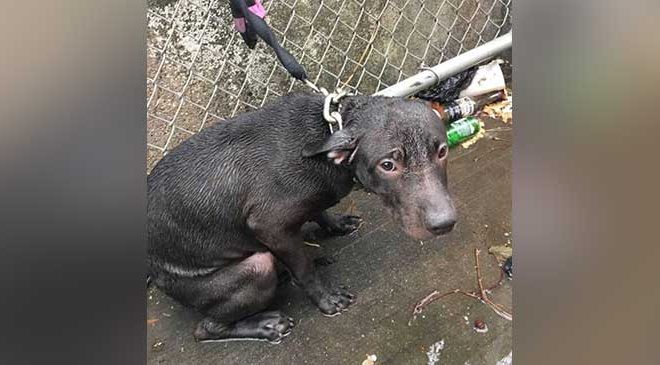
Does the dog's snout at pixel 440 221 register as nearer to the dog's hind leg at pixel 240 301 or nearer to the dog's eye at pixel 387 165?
the dog's eye at pixel 387 165

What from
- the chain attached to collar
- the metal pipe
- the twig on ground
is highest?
the chain attached to collar

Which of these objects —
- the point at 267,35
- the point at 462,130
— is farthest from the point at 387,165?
the point at 462,130

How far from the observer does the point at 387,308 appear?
200 cm

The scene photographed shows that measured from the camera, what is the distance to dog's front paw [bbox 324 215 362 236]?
88.5 inches

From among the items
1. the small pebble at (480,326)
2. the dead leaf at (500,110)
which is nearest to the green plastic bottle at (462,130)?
the dead leaf at (500,110)

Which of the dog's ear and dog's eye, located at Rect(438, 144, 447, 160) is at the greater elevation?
the dog's ear

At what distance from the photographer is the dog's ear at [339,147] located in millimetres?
1605

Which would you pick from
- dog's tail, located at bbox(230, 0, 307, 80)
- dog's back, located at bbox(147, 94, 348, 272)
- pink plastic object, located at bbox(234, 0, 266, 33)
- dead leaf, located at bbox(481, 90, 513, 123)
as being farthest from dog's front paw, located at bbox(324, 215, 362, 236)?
dead leaf, located at bbox(481, 90, 513, 123)

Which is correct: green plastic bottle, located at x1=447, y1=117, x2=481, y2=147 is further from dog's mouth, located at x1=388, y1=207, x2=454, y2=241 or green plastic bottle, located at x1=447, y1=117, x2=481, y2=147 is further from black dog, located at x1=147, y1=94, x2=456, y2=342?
dog's mouth, located at x1=388, y1=207, x2=454, y2=241

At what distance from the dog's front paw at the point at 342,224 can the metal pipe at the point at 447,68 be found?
1.77 feet

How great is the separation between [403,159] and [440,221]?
0.62 feet

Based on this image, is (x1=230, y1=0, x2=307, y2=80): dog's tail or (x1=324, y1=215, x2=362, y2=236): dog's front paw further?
(x1=324, y1=215, x2=362, y2=236): dog's front paw
